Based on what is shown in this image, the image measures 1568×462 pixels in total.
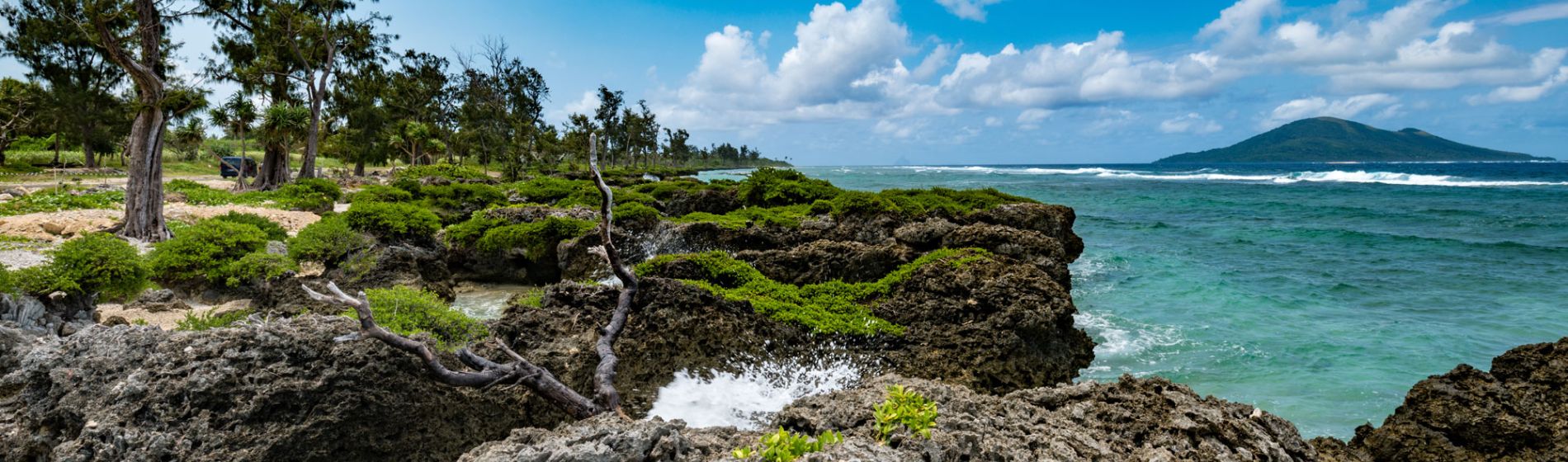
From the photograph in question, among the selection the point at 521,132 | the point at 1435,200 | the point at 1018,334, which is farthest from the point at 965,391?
the point at 521,132

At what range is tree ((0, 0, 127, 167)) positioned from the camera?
33.0m

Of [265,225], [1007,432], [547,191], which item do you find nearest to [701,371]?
[1007,432]

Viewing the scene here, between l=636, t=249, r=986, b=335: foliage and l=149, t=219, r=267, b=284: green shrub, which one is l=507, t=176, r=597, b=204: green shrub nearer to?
l=149, t=219, r=267, b=284: green shrub

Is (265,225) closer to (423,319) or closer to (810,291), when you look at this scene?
(423,319)

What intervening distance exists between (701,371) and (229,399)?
329cm

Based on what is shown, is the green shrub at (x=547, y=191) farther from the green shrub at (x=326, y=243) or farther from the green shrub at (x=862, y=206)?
the green shrub at (x=862, y=206)

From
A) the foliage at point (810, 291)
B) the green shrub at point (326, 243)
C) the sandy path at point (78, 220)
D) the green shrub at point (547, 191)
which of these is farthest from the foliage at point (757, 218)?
the sandy path at point (78, 220)

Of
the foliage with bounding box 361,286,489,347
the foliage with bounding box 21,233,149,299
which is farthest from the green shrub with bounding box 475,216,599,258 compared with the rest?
the foliage with bounding box 361,286,489,347

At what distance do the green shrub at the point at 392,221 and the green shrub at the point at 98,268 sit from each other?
4.71 m

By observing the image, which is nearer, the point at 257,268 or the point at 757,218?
the point at 257,268

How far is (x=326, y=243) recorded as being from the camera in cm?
1048

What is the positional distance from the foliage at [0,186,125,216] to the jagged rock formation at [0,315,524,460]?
60.2ft

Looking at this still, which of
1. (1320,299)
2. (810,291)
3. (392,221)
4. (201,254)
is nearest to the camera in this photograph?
(810,291)

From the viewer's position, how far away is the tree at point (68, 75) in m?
33.0
